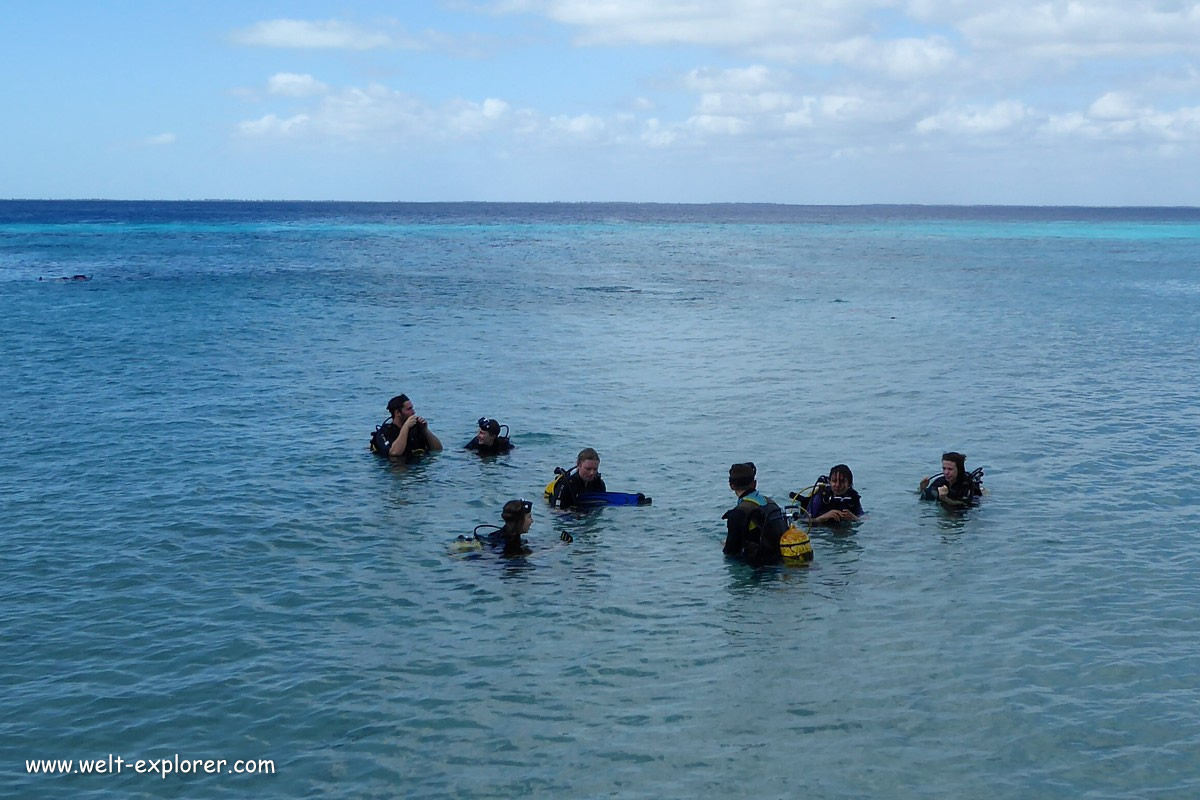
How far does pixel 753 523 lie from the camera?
1423 cm

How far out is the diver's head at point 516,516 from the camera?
14.1 metres

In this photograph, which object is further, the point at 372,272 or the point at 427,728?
the point at 372,272

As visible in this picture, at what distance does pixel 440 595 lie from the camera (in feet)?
43.9

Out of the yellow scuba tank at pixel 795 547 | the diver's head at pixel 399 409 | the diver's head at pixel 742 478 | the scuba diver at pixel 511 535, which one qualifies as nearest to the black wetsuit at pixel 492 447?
the diver's head at pixel 399 409

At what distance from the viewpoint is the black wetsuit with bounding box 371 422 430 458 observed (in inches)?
792

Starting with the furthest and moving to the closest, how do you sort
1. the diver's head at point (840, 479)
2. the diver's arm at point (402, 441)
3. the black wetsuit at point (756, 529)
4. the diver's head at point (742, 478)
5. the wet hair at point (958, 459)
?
the diver's arm at point (402, 441)
the wet hair at point (958, 459)
the diver's head at point (840, 479)
the black wetsuit at point (756, 529)
the diver's head at point (742, 478)

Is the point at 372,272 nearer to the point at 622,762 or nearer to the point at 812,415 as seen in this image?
the point at 812,415

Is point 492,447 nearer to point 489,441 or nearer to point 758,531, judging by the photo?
point 489,441

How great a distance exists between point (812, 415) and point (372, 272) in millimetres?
52145

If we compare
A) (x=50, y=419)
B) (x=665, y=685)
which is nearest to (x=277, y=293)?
(x=50, y=419)

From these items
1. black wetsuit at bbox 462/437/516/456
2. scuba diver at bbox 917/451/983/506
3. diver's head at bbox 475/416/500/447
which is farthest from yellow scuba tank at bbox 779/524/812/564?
black wetsuit at bbox 462/437/516/456

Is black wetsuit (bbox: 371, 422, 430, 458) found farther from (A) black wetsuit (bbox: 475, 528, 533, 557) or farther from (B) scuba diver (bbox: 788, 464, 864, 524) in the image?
(B) scuba diver (bbox: 788, 464, 864, 524)

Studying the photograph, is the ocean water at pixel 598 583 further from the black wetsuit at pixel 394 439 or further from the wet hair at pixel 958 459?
the wet hair at pixel 958 459

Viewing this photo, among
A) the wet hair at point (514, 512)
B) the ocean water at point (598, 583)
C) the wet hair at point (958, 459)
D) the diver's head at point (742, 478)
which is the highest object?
the diver's head at point (742, 478)
